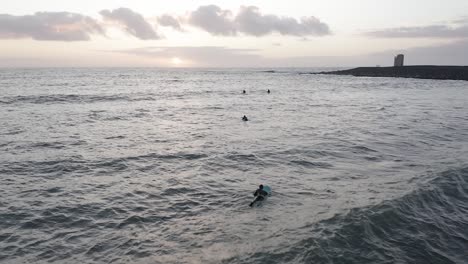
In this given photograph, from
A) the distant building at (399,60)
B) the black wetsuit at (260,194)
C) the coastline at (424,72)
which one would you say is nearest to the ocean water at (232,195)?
the black wetsuit at (260,194)

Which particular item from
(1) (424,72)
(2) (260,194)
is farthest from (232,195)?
(1) (424,72)

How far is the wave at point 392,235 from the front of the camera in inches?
365

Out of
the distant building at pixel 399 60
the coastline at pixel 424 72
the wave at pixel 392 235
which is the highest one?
the distant building at pixel 399 60

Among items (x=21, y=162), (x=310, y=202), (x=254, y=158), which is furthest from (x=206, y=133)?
(x=310, y=202)

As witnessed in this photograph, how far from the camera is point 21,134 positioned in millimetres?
25391

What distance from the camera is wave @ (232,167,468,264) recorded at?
30.4 feet

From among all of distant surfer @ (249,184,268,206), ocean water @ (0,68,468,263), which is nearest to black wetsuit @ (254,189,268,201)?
distant surfer @ (249,184,268,206)

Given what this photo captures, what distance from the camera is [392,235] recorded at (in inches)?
413

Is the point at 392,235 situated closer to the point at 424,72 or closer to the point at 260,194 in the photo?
the point at 260,194

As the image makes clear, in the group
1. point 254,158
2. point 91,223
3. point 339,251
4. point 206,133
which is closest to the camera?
point 339,251

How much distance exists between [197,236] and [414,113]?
33880 millimetres

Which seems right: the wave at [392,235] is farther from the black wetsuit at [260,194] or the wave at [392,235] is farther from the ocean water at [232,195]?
the black wetsuit at [260,194]

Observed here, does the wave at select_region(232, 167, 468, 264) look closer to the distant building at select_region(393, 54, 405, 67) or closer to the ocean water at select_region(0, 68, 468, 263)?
the ocean water at select_region(0, 68, 468, 263)

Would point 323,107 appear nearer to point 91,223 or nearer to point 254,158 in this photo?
point 254,158
